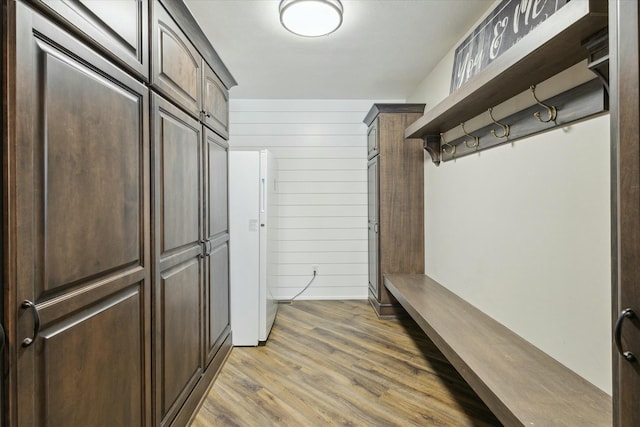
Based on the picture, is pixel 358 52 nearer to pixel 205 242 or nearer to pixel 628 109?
pixel 205 242

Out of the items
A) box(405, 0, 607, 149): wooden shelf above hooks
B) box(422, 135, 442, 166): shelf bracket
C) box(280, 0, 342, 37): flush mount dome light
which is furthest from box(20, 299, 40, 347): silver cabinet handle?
box(422, 135, 442, 166): shelf bracket

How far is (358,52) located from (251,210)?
65.9 inches

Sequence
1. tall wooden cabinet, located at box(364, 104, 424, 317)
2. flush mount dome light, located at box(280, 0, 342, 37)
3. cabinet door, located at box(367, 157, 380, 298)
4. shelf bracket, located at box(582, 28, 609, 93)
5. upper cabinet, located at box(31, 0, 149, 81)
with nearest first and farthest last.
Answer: upper cabinet, located at box(31, 0, 149, 81) → shelf bracket, located at box(582, 28, 609, 93) → flush mount dome light, located at box(280, 0, 342, 37) → tall wooden cabinet, located at box(364, 104, 424, 317) → cabinet door, located at box(367, 157, 380, 298)

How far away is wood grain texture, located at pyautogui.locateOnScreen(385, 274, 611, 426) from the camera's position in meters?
1.18

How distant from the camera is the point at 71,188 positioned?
1.00m

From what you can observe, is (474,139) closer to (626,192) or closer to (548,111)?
(548,111)

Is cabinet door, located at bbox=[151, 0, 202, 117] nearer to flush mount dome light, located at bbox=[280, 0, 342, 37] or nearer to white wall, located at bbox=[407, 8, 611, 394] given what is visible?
flush mount dome light, located at bbox=[280, 0, 342, 37]

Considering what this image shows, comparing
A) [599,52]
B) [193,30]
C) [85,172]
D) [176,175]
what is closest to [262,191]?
[176,175]

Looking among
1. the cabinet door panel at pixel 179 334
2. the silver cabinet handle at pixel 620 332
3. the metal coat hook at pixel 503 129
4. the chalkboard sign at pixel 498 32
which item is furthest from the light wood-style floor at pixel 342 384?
the chalkboard sign at pixel 498 32

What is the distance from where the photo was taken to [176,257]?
173cm

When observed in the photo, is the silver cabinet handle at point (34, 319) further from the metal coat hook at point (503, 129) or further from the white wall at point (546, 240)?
the metal coat hook at point (503, 129)

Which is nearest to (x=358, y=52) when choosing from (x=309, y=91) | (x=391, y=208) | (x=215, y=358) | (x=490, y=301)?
(x=309, y=91)

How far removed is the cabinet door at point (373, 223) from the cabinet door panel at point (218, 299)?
5.37ft

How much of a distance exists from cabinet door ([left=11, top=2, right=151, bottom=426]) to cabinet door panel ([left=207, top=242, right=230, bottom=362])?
0.87m
